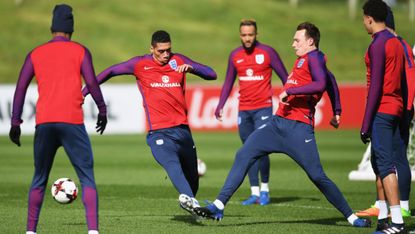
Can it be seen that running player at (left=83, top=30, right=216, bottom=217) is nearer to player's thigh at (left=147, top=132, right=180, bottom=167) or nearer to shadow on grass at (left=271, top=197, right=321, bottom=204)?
player's thigh at (left=147, top=132, right=180, bottom=167)

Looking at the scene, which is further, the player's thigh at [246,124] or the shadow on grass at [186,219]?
the player's thigh at [246,124]

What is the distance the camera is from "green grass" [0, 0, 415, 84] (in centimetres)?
4847

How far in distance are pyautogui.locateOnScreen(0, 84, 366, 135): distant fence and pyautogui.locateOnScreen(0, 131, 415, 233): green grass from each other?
144 inches

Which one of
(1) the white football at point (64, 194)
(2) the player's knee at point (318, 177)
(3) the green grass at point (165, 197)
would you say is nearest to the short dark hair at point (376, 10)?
(2) the player's knee at point (318, 177)

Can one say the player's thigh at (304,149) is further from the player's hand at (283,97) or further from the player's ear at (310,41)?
the player's ear at (310,41)

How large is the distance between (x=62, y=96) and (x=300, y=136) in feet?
10.00

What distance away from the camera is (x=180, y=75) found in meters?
12.4

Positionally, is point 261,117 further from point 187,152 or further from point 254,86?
point 187,152

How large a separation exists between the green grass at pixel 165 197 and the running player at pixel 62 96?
1.74 meters

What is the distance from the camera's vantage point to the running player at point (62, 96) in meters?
9.64

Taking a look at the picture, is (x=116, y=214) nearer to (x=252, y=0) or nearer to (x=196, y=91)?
(x=196, y=91)

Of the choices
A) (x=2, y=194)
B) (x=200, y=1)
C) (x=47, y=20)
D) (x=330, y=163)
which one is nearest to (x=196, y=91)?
(x=330, y=163)

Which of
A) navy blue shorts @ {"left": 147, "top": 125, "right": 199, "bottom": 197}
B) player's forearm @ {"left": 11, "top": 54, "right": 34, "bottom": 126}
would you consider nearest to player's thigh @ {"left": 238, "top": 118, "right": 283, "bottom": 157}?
navy blue shorts @ {"left": 147, "top": 125, "right": 199, "bottom": 197}

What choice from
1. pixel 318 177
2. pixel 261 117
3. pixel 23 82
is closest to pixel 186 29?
pixel 261 117
